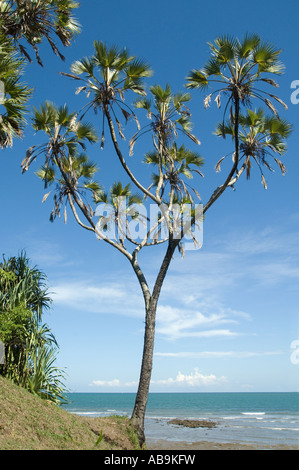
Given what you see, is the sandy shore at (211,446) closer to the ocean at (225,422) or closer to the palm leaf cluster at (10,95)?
the ocean at (225,422)

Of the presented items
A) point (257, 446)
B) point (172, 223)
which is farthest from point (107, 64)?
point (257, 446)

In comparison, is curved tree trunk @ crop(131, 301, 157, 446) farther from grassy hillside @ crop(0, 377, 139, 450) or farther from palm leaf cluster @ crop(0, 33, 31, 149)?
palm leaf cluster @ crop(0, 33, 31, 149)

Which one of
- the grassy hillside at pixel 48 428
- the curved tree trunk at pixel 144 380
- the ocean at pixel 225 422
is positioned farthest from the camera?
the ocean at pixel 225 422

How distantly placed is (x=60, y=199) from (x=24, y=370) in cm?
595

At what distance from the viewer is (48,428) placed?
33.5ft

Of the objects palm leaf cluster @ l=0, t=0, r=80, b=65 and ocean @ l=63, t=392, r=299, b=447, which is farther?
ocean @ l=63, t=392, r=299, b=447

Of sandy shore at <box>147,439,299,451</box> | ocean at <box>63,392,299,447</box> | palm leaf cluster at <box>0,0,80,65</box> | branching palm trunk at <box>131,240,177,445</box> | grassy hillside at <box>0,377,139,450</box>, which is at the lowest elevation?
ocean at <box>63,392,299,447</box>

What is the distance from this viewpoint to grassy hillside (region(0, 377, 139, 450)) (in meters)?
9.12

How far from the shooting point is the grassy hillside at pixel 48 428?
912 centimetres

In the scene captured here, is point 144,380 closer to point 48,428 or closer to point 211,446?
point 48,428

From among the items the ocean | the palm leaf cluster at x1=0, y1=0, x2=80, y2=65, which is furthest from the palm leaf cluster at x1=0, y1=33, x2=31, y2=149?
the ocean

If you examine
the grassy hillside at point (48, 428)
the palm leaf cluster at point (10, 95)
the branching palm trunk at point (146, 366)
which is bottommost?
the grassy hillside at point (48, 428)

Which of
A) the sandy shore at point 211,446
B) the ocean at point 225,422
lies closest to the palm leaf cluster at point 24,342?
the ocean at point 225,422

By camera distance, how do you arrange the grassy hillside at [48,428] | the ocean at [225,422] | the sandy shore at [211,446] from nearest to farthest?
the grassy hillside at [48,428] → the sandy shore at [211,446] → the ocean at [225,422]
